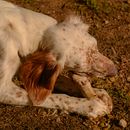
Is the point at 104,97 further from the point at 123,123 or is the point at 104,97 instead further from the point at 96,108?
the point at 123,123

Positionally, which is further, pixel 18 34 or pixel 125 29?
pixel 125 29

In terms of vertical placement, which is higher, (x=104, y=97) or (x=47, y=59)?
(x=47, y=59)

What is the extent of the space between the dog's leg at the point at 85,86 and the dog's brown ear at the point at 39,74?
34 centimetres

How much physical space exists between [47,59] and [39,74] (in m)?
0.14

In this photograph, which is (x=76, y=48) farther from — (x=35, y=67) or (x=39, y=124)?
(x=39, y=124)

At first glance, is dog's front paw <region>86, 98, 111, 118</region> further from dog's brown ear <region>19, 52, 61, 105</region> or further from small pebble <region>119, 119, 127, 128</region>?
dog's brown ear <region>19, 52, 61, 105</region>

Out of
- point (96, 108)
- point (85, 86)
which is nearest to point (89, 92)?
point (85, 86)

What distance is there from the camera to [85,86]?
491 cm

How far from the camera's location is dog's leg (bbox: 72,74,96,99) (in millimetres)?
4883

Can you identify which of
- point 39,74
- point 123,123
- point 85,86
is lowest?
point 123,123

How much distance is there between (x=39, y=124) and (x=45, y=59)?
0.54 metres

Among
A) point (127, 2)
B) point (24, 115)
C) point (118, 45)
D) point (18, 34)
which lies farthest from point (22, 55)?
point (127, 2)

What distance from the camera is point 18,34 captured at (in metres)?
4.69

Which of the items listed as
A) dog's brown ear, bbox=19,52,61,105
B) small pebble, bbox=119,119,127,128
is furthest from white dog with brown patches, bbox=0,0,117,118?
small pebble, bbox=119,119,127,128
